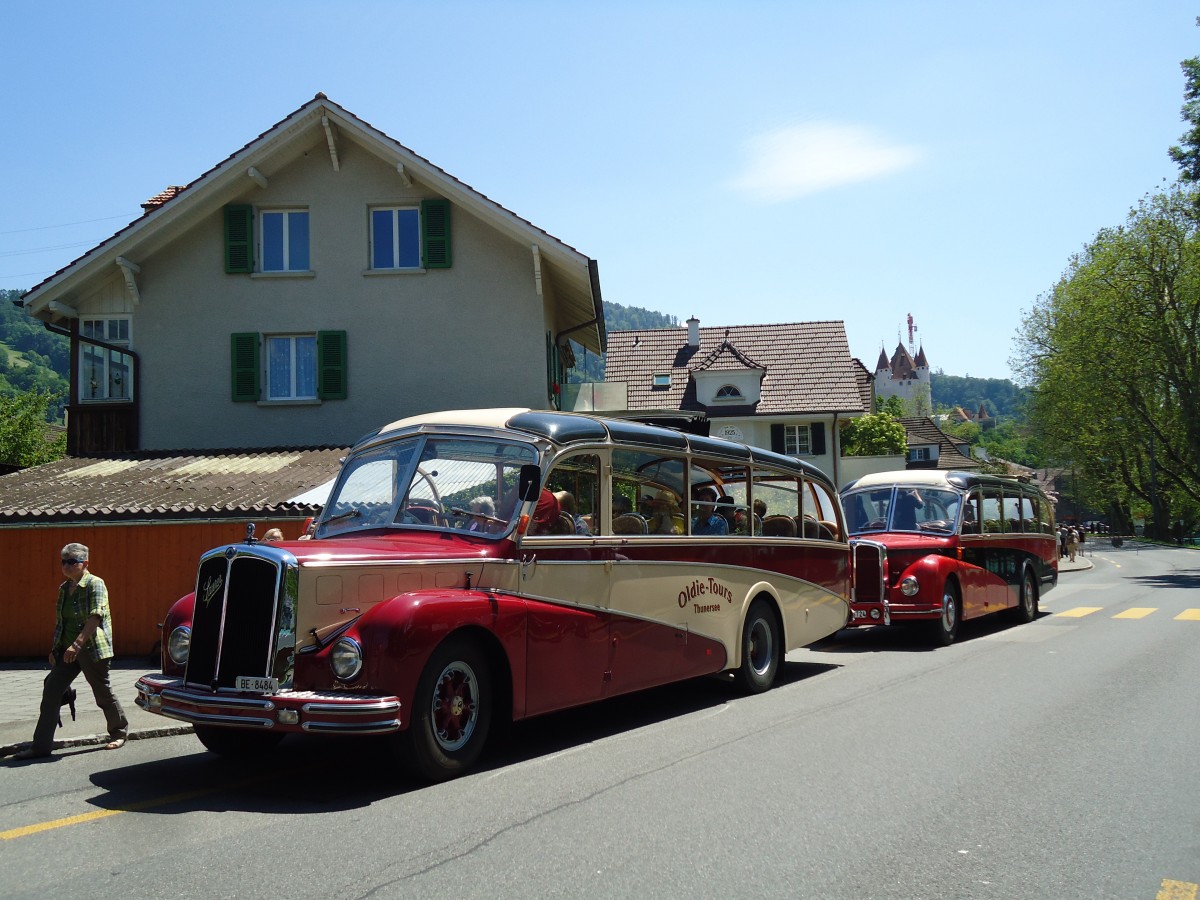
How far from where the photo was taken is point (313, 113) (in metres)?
21.4

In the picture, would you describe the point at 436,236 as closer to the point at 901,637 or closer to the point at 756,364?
the point at 901,637

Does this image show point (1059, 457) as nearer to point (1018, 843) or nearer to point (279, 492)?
point (279, 492)

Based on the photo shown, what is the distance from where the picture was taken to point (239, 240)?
2228 centimetres

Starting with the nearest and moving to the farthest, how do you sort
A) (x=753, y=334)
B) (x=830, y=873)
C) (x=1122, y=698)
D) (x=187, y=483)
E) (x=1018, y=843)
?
1. (x=830, y=873)
2. (x=1018, y=843)
3. (x=1122, y=698)
4. (x=187, y=483)
5. (x=753, y=334)

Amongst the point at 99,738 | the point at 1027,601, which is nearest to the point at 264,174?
the point at 99,738

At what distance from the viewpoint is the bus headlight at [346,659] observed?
6463mm

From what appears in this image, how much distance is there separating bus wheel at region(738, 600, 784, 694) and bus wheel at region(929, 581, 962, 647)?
4449 mm

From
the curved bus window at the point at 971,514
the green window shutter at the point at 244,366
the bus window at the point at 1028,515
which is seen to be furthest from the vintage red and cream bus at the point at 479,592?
the green window shutter at the point at 244,366

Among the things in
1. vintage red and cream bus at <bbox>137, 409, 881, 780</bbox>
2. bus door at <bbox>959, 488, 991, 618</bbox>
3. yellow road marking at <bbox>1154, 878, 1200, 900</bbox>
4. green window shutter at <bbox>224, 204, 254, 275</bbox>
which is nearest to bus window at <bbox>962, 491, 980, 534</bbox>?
bus door at <bbox>959, 488, 991, 618</bbox>

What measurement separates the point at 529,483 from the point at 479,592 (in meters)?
0.93

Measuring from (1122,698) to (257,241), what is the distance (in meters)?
18.3

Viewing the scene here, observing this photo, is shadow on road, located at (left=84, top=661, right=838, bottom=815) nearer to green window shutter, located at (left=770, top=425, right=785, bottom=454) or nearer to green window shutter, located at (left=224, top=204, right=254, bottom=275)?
green window shutter, located at (left=224, top=204, right=254, bottom=275)

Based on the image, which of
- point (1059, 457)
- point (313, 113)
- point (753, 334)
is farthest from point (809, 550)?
point (1059, 457)

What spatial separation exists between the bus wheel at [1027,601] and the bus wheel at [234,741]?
47.3 feet
